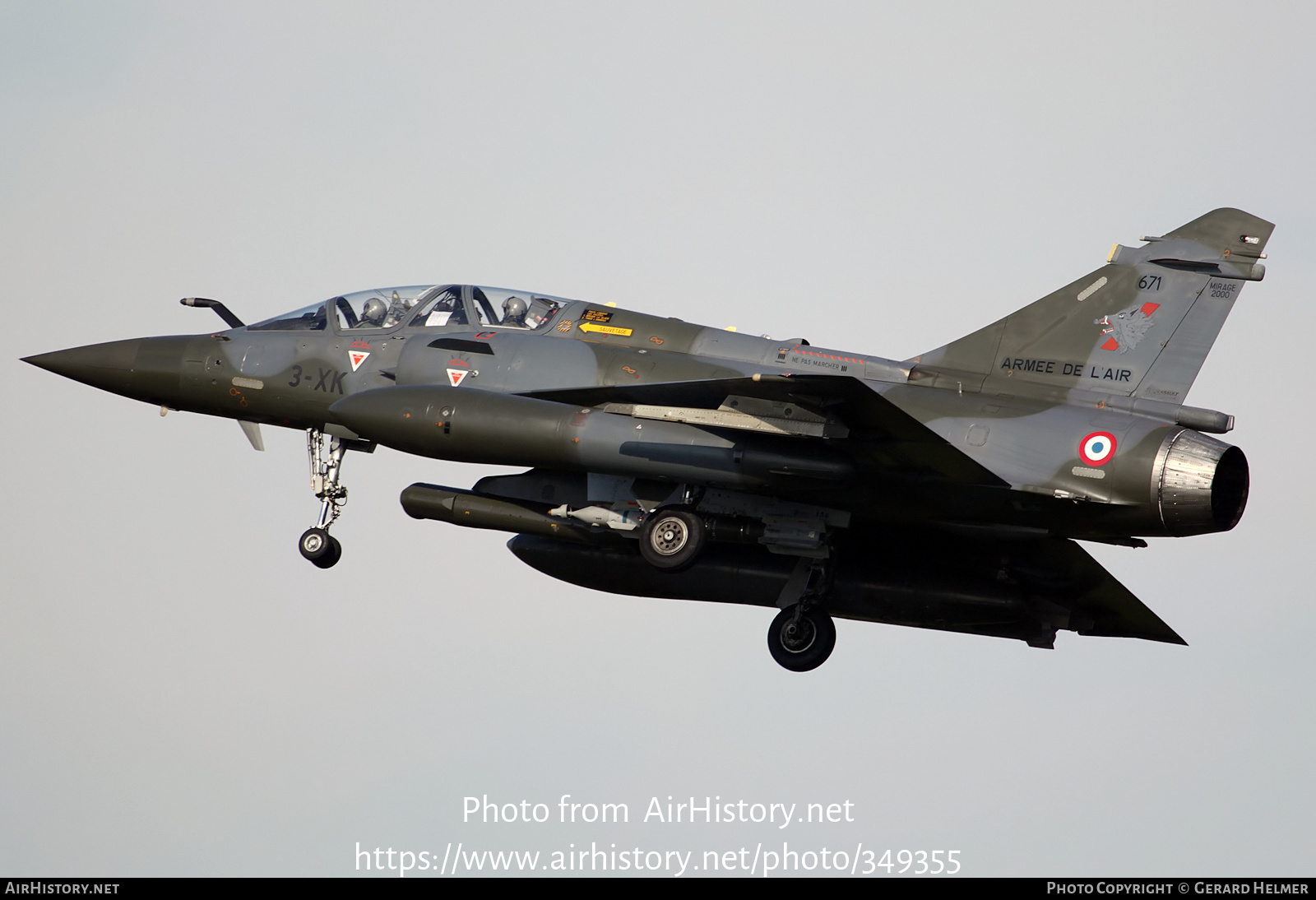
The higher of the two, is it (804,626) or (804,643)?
(804,626)

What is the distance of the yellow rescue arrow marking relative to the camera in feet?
46.8

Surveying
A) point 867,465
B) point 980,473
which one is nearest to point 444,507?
point 867,465

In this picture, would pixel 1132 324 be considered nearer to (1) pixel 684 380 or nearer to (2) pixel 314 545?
(1) pixel 684 380

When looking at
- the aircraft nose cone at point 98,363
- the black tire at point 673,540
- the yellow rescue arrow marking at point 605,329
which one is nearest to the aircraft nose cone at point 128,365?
the aircraft nose cone at point 98,363

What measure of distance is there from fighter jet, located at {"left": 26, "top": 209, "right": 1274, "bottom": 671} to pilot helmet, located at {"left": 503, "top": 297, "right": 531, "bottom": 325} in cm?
3

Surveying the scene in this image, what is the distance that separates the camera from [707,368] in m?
13.7

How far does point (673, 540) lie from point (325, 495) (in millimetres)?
4144

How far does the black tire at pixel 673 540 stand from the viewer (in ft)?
42.2

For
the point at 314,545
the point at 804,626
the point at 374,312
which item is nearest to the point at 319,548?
the point at 314,545

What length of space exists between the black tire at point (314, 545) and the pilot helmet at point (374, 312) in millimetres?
2180

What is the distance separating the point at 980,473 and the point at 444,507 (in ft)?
16.7

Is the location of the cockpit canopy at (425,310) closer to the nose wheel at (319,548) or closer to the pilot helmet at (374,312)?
the pilot helmet at (374,312)

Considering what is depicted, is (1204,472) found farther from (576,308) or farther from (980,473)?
(576,308)

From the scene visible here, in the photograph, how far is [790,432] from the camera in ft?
39.8
